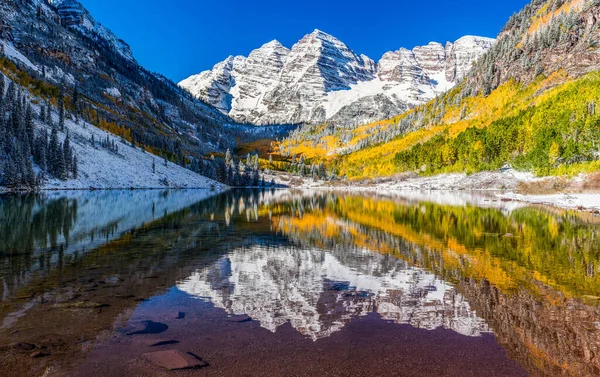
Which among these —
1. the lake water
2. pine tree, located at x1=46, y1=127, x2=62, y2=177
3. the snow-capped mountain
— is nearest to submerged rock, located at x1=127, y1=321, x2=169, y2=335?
the lake water

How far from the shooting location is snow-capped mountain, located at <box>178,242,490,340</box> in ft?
43.7

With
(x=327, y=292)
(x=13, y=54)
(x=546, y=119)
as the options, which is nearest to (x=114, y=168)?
(x=13, y=54)

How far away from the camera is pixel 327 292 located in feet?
55.8

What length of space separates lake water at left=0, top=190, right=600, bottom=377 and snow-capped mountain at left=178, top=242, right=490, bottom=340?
0.08 metres

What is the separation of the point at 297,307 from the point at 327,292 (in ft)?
8.81

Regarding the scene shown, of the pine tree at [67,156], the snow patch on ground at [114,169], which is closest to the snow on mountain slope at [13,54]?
the snow patch on ground at [114,169]

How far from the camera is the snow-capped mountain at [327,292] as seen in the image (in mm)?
13320

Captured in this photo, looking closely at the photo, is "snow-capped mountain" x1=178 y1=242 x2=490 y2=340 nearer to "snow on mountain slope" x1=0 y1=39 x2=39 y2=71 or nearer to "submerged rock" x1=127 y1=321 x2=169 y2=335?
"submerged rock" x1=127 y1=321 x2=169 y2=335

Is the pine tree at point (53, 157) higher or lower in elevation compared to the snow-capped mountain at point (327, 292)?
higher

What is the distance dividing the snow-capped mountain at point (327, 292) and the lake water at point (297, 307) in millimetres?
78

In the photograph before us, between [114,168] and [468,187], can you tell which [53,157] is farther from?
[468,187]

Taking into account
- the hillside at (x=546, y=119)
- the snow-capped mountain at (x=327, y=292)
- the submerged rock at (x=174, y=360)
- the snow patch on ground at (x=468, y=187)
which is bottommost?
the snow-capped mountain at (x=327, y=292)

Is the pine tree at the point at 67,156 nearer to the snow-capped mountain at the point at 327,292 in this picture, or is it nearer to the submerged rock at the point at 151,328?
the snow-capped mountain at the point at 327,292

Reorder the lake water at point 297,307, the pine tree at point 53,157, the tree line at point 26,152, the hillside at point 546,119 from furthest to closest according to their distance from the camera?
the pine tree at point 53,157
the hillside at point 546,119
the tree line at point 26,152
the lake water at point 297,307
